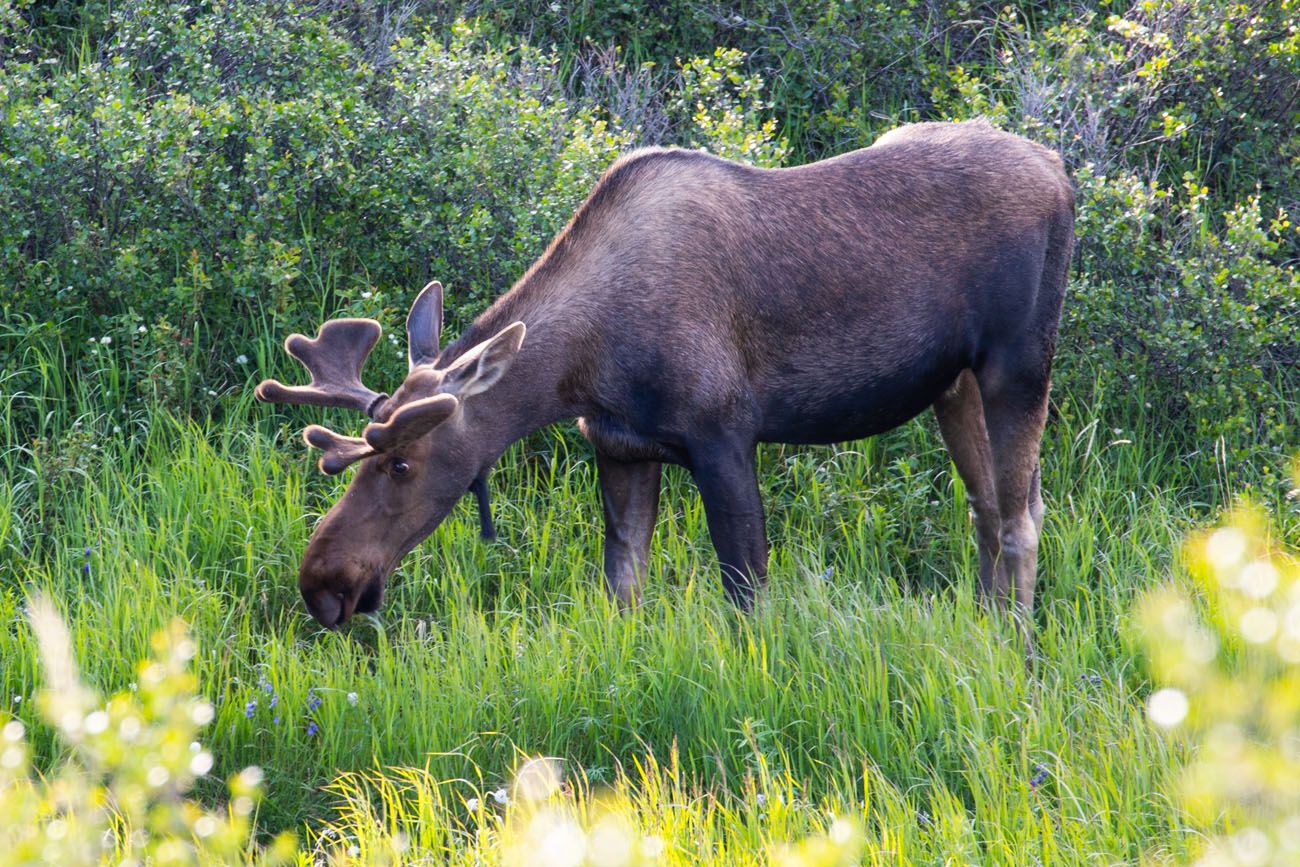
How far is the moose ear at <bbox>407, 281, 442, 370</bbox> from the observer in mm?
5570

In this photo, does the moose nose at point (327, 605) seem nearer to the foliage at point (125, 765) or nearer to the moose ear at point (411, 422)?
the moose ear at point (411, 422)

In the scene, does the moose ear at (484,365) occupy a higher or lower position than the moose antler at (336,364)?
higher

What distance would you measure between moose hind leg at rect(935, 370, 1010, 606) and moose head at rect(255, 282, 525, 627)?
2.01m

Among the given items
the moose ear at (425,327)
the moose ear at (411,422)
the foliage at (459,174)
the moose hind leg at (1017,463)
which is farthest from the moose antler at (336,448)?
the moose hind leg at (1017,463)

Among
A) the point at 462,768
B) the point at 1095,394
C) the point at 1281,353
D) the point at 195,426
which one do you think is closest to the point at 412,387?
the point at 462,768

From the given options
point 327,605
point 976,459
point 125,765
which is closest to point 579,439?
point 976,459

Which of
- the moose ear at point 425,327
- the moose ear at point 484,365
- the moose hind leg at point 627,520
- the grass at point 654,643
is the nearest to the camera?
the grass at point 654,643

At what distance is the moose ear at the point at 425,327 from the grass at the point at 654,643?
987 millimetres

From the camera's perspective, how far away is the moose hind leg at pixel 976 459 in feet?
20.5

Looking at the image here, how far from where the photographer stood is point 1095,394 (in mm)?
6758

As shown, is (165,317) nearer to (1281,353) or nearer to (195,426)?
(195,426)

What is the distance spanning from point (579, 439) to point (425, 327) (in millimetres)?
1415

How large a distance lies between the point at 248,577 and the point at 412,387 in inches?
53.8

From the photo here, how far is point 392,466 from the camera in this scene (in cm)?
517
